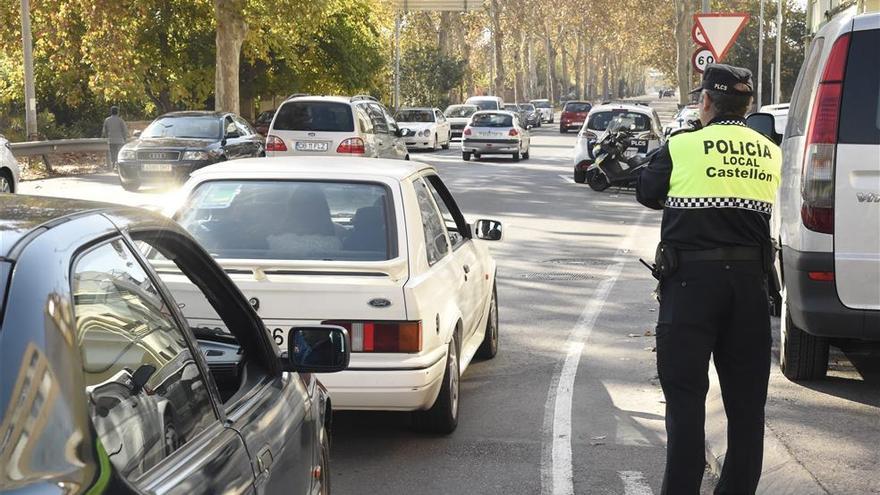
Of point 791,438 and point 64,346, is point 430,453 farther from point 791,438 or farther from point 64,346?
point 64,346

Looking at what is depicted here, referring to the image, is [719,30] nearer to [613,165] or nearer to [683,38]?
[613,165]

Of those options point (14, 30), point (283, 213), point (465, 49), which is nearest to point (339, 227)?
point (283, 213)

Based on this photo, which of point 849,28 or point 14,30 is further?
point 14,30

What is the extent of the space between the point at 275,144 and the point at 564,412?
17.6 m

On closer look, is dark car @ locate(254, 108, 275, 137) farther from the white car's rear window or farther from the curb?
the curb

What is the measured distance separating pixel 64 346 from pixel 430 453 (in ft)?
15.4

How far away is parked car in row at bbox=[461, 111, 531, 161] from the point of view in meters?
37.8

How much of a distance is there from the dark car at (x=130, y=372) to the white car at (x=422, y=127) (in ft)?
132

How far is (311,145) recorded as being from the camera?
79.2ft

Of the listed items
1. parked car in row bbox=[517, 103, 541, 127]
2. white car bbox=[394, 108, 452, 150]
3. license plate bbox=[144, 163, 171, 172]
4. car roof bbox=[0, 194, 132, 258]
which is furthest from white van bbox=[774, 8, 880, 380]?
parked car in row bbox=[517, 103, 541, 127]

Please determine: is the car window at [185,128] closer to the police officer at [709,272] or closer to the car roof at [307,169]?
the car roof at [307,169]

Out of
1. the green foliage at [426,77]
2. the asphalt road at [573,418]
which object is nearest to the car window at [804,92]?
the asphalt road at [573,418]

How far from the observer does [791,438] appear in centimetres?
665

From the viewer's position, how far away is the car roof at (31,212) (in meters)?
2.51
